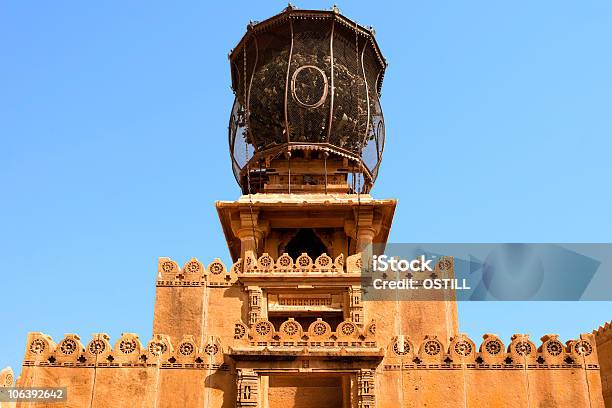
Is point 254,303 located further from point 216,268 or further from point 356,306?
point 356,306

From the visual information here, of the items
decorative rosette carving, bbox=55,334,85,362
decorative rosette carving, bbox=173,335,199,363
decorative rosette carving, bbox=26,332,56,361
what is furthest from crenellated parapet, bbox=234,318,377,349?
decorative rosette carving, bbox=26,332,56,361

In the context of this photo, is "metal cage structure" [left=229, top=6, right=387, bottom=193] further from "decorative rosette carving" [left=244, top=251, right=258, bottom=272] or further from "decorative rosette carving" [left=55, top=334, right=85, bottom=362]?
"decorative rosette carving" [left=55, top=334, right=85, bottom=362]

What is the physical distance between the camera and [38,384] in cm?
1585

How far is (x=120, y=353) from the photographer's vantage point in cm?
1616

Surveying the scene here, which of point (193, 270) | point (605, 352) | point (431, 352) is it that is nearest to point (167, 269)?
point (193, 270)

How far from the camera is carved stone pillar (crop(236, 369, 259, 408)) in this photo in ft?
49.6

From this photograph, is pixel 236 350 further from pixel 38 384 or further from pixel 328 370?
pixel 38 384

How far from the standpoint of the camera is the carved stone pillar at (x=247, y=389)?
1511 centimetres

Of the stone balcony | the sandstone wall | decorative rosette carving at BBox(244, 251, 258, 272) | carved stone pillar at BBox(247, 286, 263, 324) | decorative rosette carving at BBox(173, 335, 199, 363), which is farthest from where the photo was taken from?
the sandstone wall

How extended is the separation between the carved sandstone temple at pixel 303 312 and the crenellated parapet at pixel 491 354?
3cm

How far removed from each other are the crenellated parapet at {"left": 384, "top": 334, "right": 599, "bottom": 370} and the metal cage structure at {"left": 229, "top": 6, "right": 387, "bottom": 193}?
9.51 meters

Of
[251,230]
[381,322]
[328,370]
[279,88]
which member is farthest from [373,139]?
[328,370]

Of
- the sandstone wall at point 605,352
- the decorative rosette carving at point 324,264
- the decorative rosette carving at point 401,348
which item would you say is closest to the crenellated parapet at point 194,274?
the decorative rosette carving at point 324,264

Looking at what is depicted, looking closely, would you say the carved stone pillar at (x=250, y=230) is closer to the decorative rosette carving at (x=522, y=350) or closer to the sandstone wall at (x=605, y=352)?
the decorative rosette carving at (x=522, y=350)
